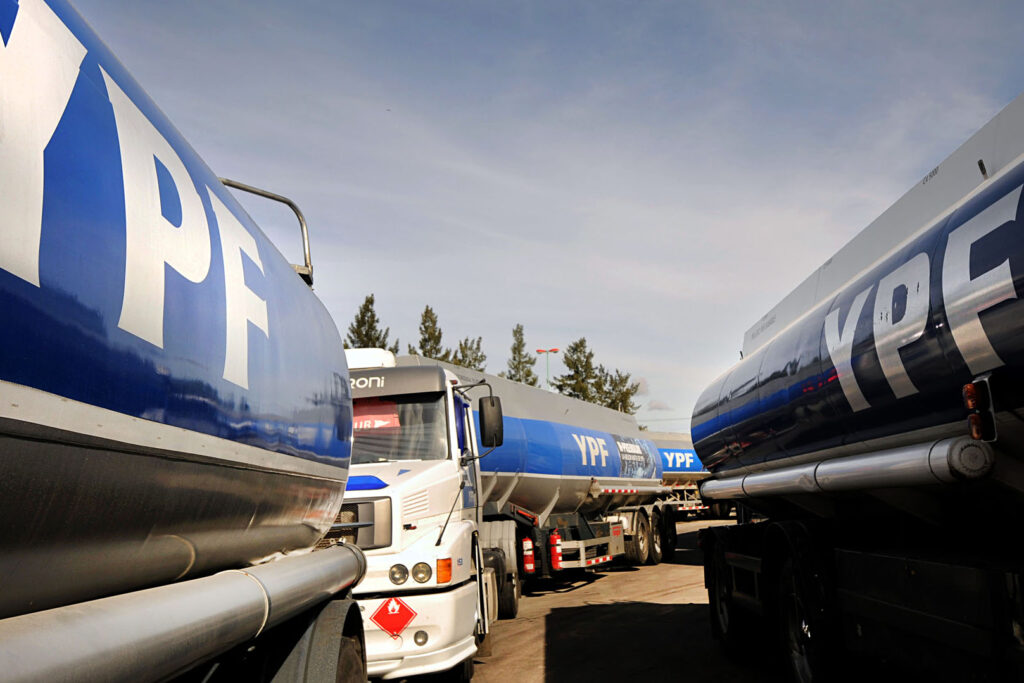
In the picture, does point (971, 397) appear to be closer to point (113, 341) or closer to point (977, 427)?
point (977, 427)

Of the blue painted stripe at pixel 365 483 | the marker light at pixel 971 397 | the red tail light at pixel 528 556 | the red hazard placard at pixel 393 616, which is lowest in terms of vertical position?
the red hazard placard at pixel 393 616

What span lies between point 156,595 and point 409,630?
476 cm

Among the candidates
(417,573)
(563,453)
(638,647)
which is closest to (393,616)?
(417,573)

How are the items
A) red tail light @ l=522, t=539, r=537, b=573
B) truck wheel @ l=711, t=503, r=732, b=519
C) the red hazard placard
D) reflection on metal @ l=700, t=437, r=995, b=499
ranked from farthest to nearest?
truck wheel @ l=711, t=503, r=732, b=519 < red tail light @ l=522, t=539, r=537, b=573 < the red hazard placard < reflection on metal @ l=700, t=437, r=995, b=499

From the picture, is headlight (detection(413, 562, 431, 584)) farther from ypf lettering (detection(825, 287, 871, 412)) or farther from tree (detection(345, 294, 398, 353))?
tree (detection(345, 294, 398, 353))

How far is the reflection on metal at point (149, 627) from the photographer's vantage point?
5.84 feet

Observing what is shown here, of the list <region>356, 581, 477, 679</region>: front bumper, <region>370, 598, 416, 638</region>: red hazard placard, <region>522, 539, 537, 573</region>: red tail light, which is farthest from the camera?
<region>522, 539, 537, 573</region>: red tail light

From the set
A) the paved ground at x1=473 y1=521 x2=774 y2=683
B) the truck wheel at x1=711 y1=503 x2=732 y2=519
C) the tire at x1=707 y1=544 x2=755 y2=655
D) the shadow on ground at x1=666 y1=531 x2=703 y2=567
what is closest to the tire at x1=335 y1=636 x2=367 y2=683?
the paved ground at x1=473 y1=521 x2=774 y2=683

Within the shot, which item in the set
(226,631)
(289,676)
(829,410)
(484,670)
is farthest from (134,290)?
(484,670)

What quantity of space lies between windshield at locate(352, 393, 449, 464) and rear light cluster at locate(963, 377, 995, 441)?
491cm

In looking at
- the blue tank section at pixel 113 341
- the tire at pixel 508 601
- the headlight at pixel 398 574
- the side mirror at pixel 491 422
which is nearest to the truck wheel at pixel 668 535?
the tire at pixel 508 601

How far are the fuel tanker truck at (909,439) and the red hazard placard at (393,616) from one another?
303 cm

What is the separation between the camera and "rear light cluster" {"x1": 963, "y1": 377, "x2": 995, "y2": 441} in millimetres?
4246

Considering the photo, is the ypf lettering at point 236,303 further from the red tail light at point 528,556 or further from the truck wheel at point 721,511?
the truck wheel at point 721,511
